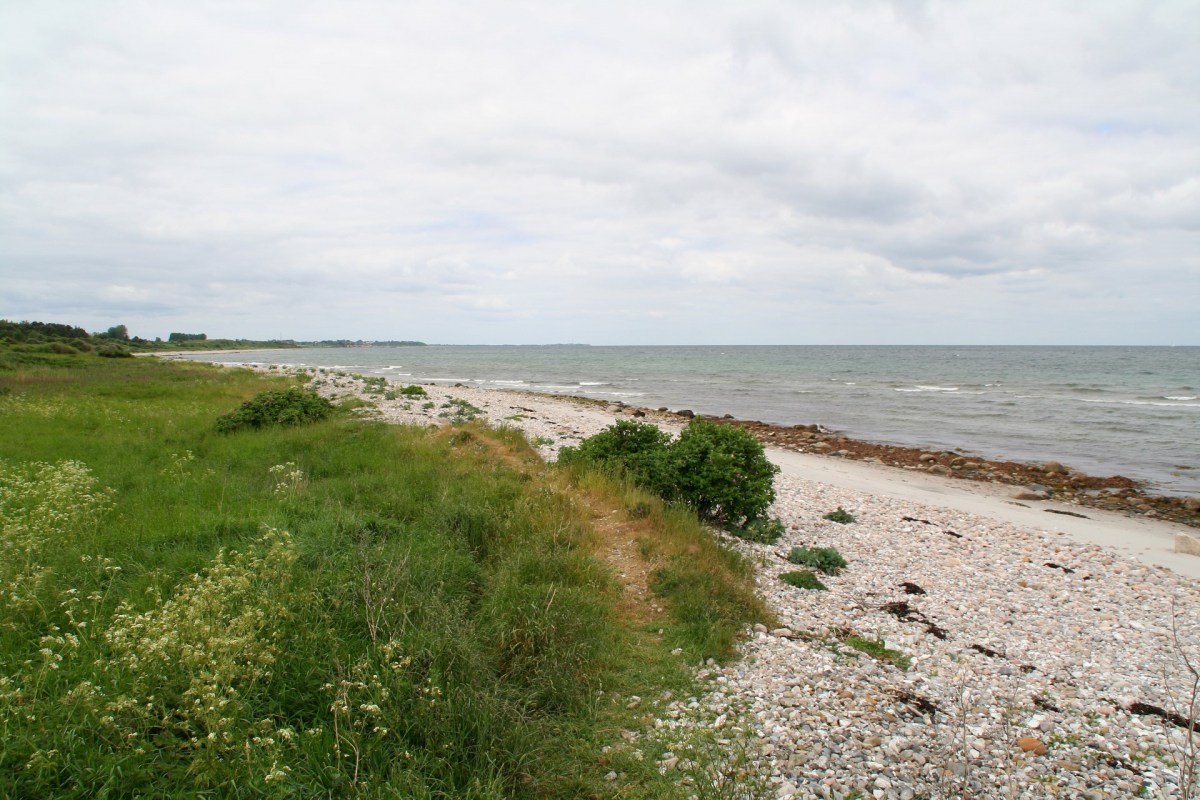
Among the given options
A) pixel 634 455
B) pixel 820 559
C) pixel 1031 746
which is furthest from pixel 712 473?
pixel 1031 746

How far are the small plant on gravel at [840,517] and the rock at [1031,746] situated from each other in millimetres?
7340

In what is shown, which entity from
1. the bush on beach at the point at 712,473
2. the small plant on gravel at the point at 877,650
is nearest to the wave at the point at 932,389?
the bush on beach at the point at 712,473

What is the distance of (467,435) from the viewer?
1541 centimetres

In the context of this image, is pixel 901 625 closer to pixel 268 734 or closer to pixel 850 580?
pixel 850 580

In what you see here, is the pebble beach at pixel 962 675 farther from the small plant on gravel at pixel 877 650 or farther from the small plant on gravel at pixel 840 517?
the small plant on gravel at pixel 840 517

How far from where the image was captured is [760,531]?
10.5m

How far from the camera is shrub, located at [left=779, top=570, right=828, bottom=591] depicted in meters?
8.16

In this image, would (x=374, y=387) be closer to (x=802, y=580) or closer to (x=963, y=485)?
(x=963, y=485)

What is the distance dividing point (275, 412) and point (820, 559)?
14.0m

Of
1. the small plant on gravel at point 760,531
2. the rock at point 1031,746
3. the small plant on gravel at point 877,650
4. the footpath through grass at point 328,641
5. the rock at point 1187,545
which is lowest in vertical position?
the rock at point 1187,545

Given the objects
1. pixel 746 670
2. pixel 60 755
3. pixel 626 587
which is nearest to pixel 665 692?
pixel 746 670

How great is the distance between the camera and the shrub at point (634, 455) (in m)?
10.8

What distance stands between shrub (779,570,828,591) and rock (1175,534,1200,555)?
28.9 feet

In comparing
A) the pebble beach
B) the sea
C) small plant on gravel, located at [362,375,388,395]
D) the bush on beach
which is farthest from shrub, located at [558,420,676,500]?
Answer: small plant on gravel, located at [362,375,388,395]
